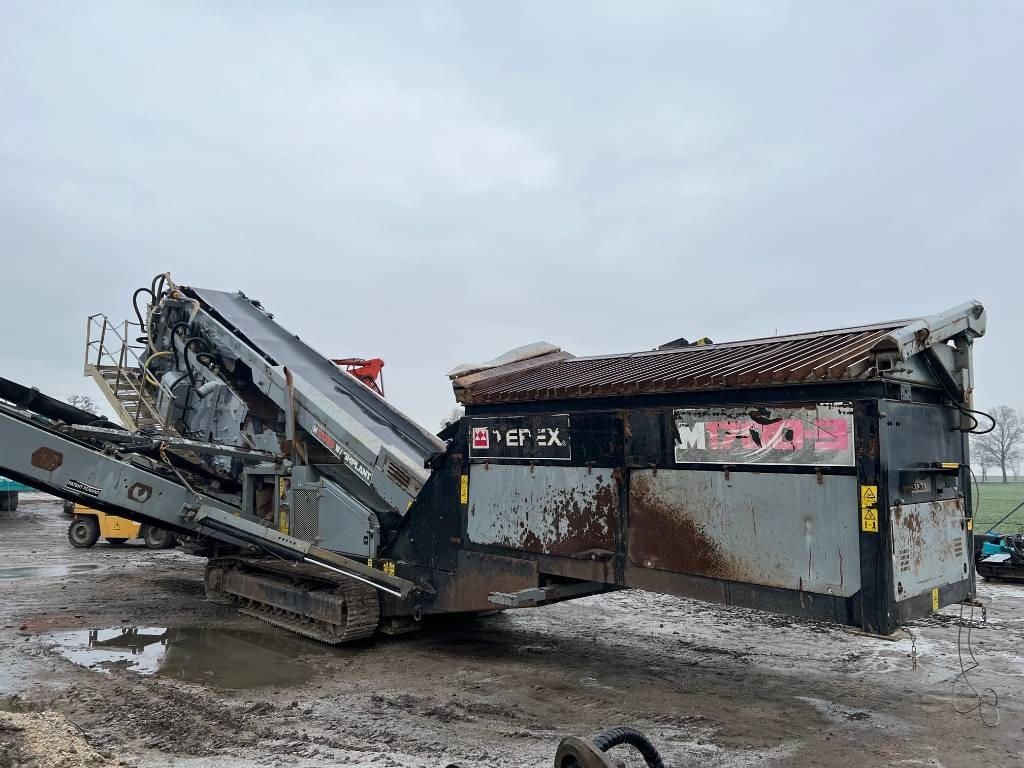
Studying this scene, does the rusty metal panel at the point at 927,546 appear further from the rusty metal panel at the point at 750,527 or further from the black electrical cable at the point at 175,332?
the black electrical cable at the point at 175,332

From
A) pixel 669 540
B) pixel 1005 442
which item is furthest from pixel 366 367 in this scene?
pixel 1005 442

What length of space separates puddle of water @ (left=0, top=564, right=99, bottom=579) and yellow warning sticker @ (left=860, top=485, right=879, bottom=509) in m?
10.8

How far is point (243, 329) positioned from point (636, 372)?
5.02m

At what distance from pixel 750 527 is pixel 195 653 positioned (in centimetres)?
490

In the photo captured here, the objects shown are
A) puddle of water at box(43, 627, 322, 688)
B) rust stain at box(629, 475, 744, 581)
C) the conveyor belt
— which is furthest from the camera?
the conveyor belt

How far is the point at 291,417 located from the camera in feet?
24.8

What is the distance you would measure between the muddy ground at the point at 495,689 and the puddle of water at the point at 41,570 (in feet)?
7.16

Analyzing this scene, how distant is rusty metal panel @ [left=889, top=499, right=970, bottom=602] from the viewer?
4227 mm

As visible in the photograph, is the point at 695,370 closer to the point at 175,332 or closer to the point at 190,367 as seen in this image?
the point at 190,367

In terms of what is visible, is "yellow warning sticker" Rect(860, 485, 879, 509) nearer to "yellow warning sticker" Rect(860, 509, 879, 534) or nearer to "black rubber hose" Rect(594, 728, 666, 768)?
"yellow warning sticker" Rect(860, 509, 879, 534)

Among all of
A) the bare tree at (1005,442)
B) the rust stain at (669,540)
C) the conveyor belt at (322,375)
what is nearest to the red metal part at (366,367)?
the conveyor belt at (322,375)

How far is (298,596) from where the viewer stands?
7.20 metres

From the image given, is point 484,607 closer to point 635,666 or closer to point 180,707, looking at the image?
point 635,666

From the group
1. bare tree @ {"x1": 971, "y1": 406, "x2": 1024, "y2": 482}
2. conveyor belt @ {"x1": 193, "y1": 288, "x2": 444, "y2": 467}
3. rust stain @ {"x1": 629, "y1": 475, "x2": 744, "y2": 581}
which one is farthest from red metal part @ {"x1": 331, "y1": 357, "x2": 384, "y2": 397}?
bare tree @ {"x1": 971, "y1": 406, "x2": 1024, "y2": 482}
